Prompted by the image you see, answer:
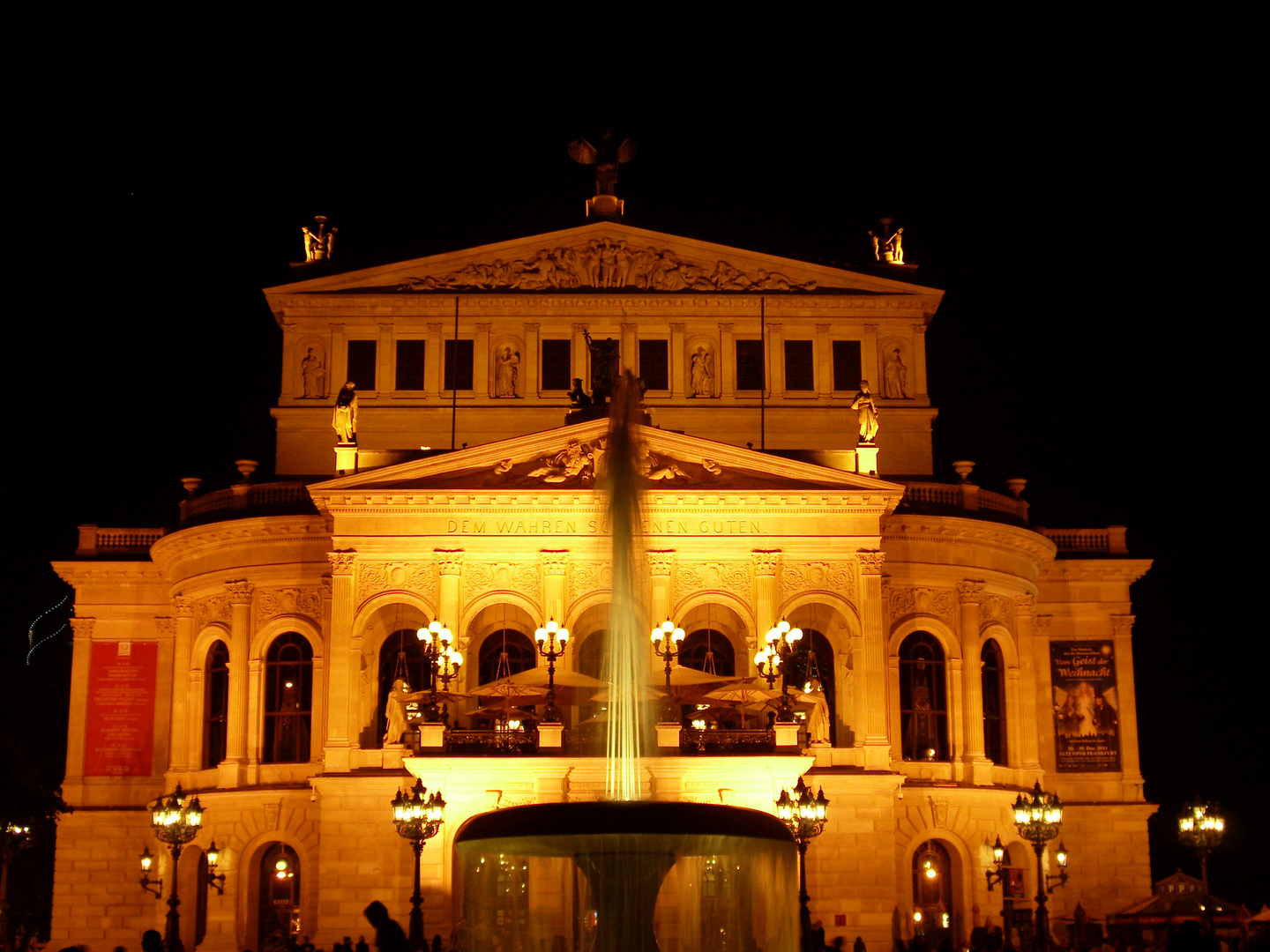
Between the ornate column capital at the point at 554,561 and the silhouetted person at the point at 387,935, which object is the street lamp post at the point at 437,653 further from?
the silhouetted person at the point at 387,935

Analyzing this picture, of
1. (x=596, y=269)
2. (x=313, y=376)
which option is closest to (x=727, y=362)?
(x=596, y=269)

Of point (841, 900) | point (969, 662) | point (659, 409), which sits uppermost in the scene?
point (659, 409)

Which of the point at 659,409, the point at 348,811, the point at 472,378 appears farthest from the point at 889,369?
the point at 348,811

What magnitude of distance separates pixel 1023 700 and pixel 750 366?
11.4 meters

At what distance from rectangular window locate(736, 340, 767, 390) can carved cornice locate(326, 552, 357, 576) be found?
1271 centimetres

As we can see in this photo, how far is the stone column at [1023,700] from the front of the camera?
4731 centimetres

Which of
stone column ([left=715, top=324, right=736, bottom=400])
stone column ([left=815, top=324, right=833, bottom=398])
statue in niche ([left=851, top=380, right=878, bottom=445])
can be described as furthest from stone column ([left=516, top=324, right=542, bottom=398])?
statue in niche ([left=851, top=380, right=878, bottom=445])

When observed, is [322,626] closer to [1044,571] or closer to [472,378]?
[472,378]

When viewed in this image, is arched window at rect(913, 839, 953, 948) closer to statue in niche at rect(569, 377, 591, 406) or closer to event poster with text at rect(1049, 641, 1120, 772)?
event poster with text at rect(1049, 641, 1120, 772)

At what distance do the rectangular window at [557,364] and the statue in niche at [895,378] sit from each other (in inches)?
338

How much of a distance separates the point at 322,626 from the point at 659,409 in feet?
35.9

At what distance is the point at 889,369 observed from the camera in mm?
51312

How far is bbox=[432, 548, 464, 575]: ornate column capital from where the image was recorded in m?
42.8

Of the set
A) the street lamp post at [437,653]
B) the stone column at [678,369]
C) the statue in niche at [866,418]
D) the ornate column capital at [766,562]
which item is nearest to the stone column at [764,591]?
the ornate column capital at [766,562]
